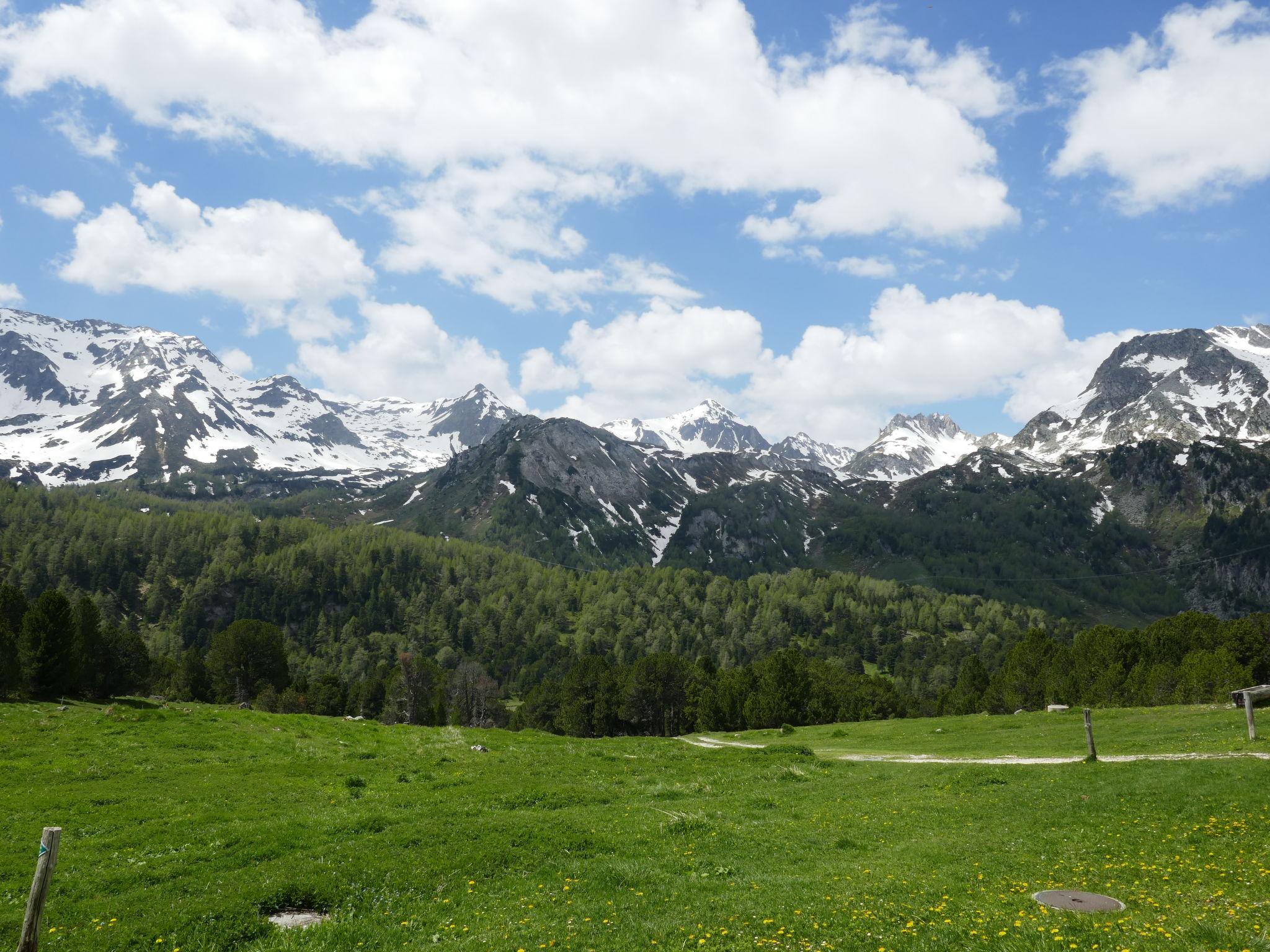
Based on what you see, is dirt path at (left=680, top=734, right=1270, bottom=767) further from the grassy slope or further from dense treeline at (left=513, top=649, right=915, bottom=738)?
dense treeline at (left=513, top=649, right=915, bottom=738)

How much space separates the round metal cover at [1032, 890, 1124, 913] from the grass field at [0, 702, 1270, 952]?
1.28 feet

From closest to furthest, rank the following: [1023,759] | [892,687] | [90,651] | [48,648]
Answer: [1023,759] → [48,648] → [90,651] → [892,687]

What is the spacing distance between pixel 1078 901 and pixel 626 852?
12.6 metres

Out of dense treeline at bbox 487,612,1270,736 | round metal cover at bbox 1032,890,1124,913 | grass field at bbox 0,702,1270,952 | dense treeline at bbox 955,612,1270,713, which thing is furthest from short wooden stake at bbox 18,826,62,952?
dense treeline at bbox 487,612,1270,736

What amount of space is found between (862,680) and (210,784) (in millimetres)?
138465

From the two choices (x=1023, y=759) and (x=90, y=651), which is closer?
(x=1023, y=759)

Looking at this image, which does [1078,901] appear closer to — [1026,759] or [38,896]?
[38,896]

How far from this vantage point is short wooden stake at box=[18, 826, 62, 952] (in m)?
10.9

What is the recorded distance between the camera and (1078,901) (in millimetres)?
16141

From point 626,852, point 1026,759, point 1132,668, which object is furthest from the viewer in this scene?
point 1132,668

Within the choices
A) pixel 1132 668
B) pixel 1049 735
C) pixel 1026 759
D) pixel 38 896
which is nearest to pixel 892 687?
pixel 1132 668

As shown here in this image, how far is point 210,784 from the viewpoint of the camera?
33188 millimetres

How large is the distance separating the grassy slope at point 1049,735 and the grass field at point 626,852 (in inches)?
92.9

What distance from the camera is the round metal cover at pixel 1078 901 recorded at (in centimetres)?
1556
